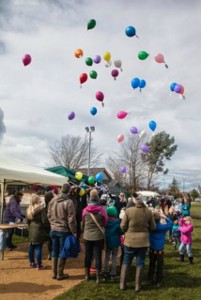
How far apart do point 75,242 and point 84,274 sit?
0.94 meters

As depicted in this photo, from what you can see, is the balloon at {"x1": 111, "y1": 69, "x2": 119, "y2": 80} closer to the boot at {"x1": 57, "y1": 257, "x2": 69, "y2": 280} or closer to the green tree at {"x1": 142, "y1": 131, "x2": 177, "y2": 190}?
the boot at {"x1": 57, "y1": 257, "x2": 69, "y2": 280}

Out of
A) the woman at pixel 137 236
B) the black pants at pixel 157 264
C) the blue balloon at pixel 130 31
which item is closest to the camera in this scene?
the woman at pixel 137 236

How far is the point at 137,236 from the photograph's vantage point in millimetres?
5172

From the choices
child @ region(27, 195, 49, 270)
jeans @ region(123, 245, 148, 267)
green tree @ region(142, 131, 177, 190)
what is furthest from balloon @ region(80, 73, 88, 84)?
green tree @ region(142, 131, 177, 190)

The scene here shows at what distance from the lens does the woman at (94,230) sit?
5562mm

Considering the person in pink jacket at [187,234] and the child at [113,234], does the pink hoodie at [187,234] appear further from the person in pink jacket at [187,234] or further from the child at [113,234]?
the child at [113,234]

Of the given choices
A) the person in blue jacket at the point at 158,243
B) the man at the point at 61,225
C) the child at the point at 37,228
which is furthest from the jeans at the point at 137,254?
the child at the point at 37,228

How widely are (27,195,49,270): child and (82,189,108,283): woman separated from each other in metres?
1.24

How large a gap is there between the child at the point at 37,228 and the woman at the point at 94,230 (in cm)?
124

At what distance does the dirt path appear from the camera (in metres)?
4.97

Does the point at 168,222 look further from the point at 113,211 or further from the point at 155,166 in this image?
the point at 155,166

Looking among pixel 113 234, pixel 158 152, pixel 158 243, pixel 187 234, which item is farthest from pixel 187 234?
pixel 158 152

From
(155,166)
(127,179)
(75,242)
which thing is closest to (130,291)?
(75,242)

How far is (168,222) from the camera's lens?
5781mm
